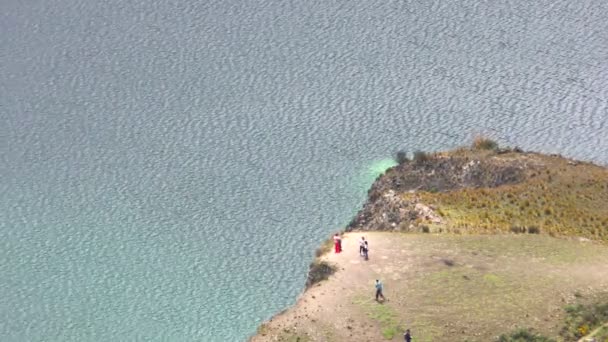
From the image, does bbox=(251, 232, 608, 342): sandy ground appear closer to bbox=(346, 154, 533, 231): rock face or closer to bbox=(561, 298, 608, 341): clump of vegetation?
bbox=(561, 298, 608, 341): clump of vegetation

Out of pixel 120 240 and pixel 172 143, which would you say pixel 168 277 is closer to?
pixel 120 240

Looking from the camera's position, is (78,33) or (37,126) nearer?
(37,126)

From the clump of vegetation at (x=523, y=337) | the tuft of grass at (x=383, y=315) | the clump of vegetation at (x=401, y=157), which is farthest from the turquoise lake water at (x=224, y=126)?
the clump of vegetation at (x=523, y=337)

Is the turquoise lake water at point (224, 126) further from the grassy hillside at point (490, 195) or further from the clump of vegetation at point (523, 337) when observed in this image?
the clump of vegetation at point (523, 337)

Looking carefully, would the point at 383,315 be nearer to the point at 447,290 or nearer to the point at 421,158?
the point at 447,290

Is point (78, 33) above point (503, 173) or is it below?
above

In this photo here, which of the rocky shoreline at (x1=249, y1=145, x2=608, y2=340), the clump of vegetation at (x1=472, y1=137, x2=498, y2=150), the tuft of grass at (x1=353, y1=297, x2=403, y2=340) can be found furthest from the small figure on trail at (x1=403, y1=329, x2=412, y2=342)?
the clump of vegetation at (x1=472, y1=137, x2=498, y2=150)

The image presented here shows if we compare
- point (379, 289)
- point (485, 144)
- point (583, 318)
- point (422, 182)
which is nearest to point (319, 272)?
point (379, 289)

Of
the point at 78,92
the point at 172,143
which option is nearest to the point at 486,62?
the point at 172,143
